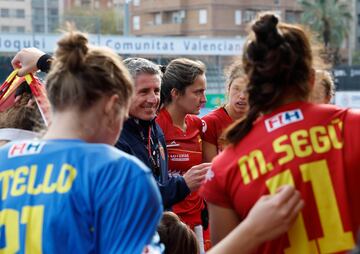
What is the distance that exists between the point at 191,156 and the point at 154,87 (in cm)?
114

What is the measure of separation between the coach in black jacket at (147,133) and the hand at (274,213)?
1.61 m

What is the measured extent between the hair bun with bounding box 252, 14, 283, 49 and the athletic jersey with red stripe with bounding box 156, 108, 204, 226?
9.28 ft

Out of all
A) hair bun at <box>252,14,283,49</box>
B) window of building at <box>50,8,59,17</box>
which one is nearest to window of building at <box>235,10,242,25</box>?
window of building at <box>50,8,59,17</box>

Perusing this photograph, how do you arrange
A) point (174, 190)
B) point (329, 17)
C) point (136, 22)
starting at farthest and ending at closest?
1. point (136, 22)
2. point (329, 17)
3. point (174, 190)

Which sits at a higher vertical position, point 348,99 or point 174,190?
point 174,190

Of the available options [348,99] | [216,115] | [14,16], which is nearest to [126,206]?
[216,115]

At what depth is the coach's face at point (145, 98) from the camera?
396 cm

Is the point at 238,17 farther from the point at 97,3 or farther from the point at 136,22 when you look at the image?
the point at 97,3

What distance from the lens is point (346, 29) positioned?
67.0m

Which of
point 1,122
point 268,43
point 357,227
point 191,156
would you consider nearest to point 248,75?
point 268,43

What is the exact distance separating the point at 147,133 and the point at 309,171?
1.92 meters

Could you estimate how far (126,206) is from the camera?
204 cm

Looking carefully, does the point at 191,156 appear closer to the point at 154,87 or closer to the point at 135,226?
the point at 154,87

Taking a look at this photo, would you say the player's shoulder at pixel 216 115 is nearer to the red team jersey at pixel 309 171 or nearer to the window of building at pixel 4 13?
the red team jersey at pixel 309 171
